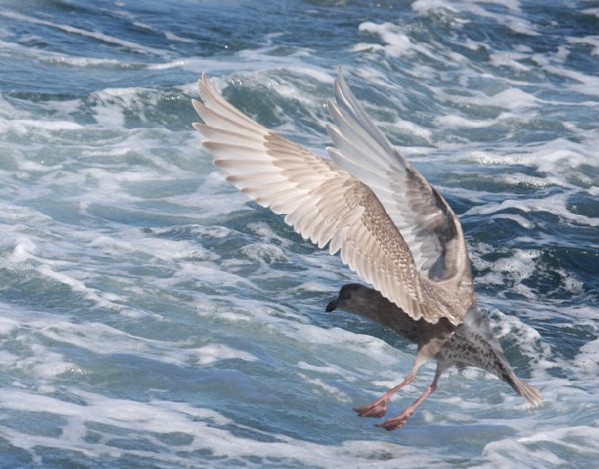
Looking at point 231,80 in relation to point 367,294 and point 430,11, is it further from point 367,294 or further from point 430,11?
point 367,294

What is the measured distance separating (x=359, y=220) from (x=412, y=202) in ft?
2.78

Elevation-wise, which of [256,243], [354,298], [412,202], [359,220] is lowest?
[256,243]

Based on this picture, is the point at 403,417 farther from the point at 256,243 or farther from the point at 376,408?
the point at 256,243

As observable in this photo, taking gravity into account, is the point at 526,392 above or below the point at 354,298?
below

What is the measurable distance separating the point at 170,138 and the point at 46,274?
371 cm

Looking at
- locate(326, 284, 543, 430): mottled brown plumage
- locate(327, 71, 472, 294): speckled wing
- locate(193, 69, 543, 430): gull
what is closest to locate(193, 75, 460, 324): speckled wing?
locate(193, 69, 543, 430): gull

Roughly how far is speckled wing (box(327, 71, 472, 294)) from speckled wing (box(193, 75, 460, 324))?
0.91 ft

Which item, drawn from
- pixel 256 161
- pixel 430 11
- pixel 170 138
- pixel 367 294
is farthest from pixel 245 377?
pixel 430 11

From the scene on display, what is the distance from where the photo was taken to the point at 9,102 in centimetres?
1148

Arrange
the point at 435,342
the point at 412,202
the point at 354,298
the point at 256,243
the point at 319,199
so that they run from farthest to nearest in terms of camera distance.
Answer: the point at 256,243
the point at 412,202
the point at 354,298
the point at 435,342
the point at 319,199

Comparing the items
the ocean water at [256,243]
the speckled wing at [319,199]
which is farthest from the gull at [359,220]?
the ocean water at [256,243]

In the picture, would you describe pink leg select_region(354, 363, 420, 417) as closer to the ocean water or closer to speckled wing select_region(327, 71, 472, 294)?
the ocean water

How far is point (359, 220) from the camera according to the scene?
623 cm

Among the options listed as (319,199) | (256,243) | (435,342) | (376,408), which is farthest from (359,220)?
(256,243)
